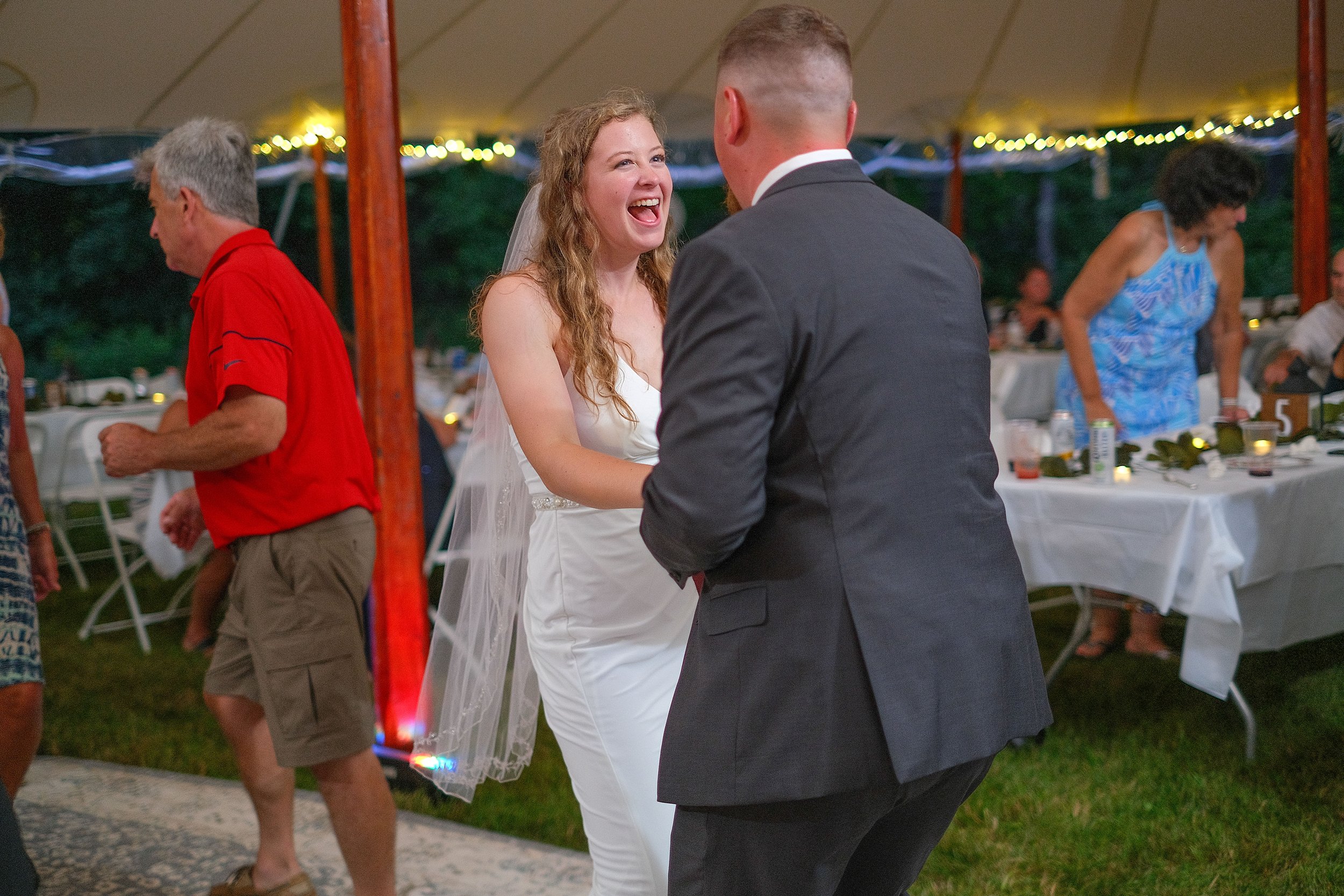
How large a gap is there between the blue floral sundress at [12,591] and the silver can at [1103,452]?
97.2 inches

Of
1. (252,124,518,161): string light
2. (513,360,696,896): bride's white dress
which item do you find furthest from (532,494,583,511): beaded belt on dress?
(252,124,518,161): string light

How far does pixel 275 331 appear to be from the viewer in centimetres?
211

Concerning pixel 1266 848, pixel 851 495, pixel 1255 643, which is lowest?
pixel 1266 848

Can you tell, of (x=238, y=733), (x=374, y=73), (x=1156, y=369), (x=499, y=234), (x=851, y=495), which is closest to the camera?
(x=851, y=495)

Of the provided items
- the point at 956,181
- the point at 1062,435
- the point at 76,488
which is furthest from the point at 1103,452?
the point at 956,181

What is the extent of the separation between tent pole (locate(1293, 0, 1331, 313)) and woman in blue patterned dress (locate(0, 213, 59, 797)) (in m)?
5.38

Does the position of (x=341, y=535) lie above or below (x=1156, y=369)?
below

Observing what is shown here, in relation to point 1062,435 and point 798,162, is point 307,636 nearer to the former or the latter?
point 798,162

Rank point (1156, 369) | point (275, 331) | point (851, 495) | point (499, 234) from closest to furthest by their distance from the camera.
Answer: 1. point (851, 495)
2. point (275, 331)
3. point (1156, 369)
4. point (499, 234)

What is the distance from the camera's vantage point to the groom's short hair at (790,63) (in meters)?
1.17

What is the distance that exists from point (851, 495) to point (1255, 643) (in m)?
2.31

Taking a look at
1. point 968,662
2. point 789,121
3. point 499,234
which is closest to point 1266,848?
point 968,662

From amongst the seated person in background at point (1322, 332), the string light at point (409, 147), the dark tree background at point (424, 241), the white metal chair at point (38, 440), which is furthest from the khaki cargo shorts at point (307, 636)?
the dark tree background at point (424, 241)

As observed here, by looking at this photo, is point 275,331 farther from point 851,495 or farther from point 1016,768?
point 1016,768
